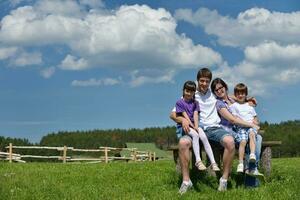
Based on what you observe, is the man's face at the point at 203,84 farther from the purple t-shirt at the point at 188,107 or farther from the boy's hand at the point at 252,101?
the boy's hand at the point at 252,101

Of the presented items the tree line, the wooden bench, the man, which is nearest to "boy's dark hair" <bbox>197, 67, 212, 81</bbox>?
the man

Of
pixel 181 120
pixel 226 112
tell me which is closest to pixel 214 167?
pixel 181 120

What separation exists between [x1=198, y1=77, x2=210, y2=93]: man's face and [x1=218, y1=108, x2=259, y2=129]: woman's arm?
0.45m

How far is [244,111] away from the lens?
986 cm

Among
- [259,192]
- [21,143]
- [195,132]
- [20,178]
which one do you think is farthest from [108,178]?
[21,143]

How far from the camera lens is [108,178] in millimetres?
11312

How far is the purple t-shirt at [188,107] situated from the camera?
9422mm

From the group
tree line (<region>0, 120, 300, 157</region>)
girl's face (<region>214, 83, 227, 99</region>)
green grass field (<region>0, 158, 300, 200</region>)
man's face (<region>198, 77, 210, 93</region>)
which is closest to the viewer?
green grass field (<region>0, 158, 300, 200</region>)

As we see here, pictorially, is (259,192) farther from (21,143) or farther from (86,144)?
(86,144)

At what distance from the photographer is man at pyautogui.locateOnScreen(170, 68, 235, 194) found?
353 inches

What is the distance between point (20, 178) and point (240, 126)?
4807 mm

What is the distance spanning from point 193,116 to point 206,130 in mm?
343

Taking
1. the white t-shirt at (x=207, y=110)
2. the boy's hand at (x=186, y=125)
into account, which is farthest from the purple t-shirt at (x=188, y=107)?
the boy's hand at (x=186, y=125)

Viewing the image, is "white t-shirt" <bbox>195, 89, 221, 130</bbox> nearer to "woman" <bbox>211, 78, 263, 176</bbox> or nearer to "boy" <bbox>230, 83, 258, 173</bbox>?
"woman" <bbox>211, 78, 263, 176</bbox>
